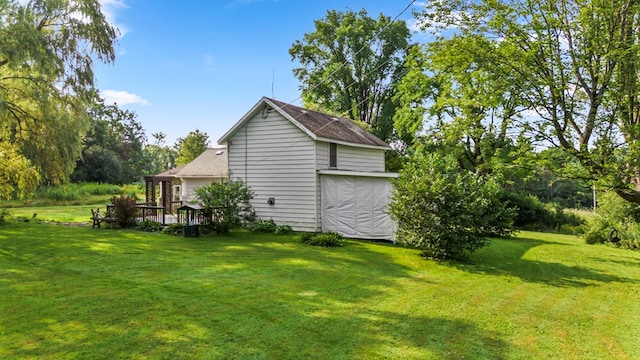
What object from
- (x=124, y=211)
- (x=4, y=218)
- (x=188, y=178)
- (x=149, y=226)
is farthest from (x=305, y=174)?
(x=4, y=218)

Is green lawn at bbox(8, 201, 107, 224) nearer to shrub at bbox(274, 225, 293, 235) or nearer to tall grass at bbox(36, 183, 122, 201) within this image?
tall grass at bbox(36, 183, 122, 201)

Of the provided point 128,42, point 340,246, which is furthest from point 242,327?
point 128,42

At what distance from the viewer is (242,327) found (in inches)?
190

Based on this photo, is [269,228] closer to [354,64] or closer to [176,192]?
[176,192]

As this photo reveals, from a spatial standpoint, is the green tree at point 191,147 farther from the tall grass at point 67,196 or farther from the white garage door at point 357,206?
the white garage door at point 357,206

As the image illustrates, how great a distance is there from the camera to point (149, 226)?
1518 cm

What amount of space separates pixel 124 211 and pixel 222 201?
17.0 ft

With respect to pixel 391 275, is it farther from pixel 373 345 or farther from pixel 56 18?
pixel 56 18

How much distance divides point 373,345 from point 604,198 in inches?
776

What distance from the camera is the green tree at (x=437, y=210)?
388 inches

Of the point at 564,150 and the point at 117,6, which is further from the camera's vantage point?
the point at 117,6

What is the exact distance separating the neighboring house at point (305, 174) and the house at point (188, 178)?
493 cm

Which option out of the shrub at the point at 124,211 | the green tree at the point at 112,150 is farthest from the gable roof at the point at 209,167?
the green tree at the point at 112,150

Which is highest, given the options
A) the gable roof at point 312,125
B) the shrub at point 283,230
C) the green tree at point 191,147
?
the green tree at point 191,147
